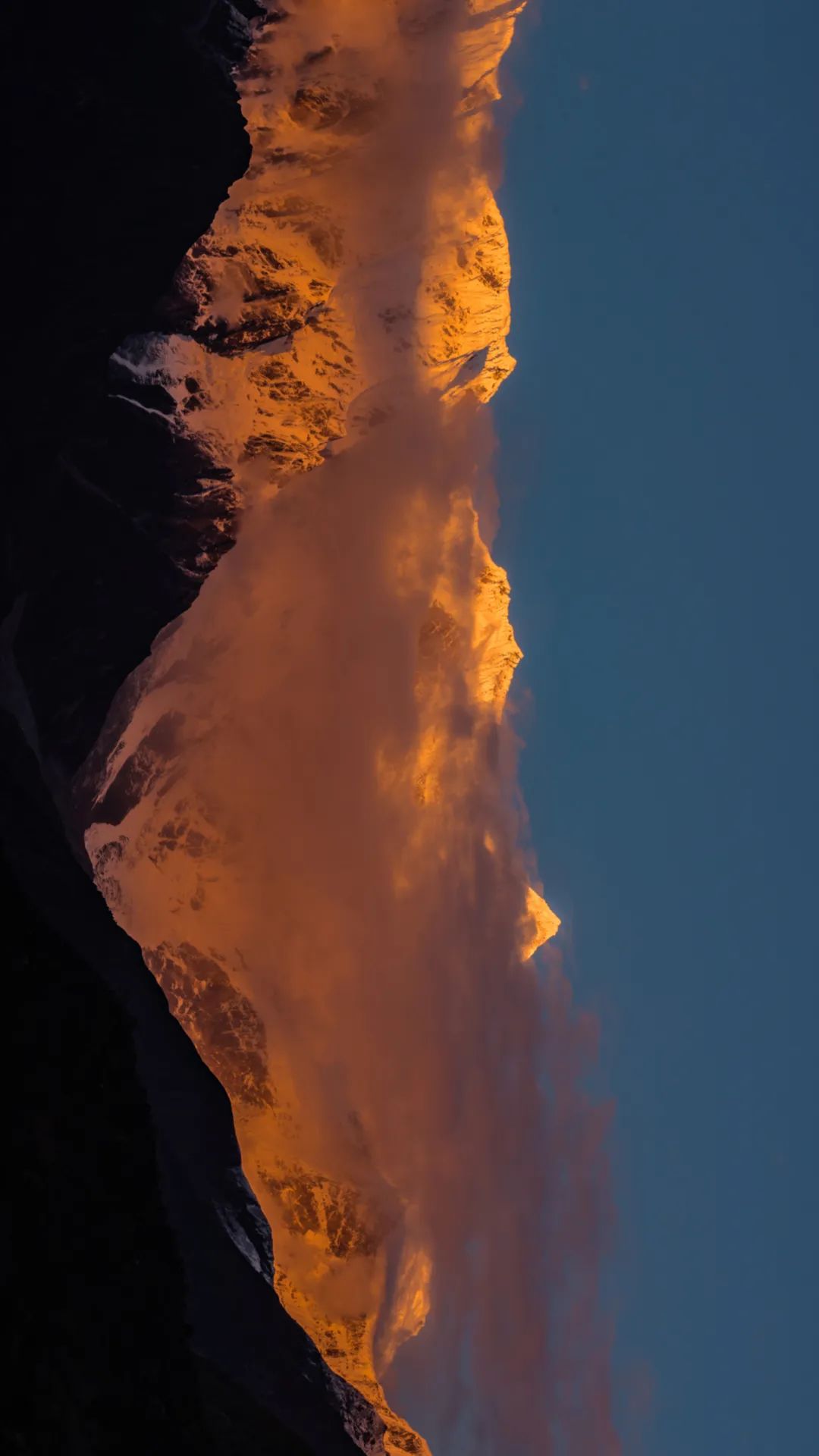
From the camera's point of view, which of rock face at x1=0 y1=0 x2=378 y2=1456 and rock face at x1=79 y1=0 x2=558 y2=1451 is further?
rock face at x1=79 y1=0 x2=558 y2=1451

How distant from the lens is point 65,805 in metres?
56.3

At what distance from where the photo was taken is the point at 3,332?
43.8 m

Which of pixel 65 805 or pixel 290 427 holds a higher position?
pixel 290 427

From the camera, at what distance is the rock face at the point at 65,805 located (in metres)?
29.9

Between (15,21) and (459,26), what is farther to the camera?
(459,26)

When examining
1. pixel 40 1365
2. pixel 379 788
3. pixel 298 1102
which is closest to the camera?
pixel 40 1365

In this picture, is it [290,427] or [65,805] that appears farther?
[290,427]

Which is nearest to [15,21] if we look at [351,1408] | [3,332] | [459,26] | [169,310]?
[3,332]

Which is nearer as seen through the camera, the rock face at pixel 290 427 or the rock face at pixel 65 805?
the rock face at pixel 65 805

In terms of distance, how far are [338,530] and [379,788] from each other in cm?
1508

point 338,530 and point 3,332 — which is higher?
point 338,530

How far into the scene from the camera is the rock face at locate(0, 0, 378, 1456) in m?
29.9

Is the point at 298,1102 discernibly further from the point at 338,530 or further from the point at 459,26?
the point at 459,26

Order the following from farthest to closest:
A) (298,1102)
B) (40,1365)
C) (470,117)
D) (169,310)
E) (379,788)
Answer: (379,788) < (298,1102) < (470,117) < (169,310) < (40,1365)
